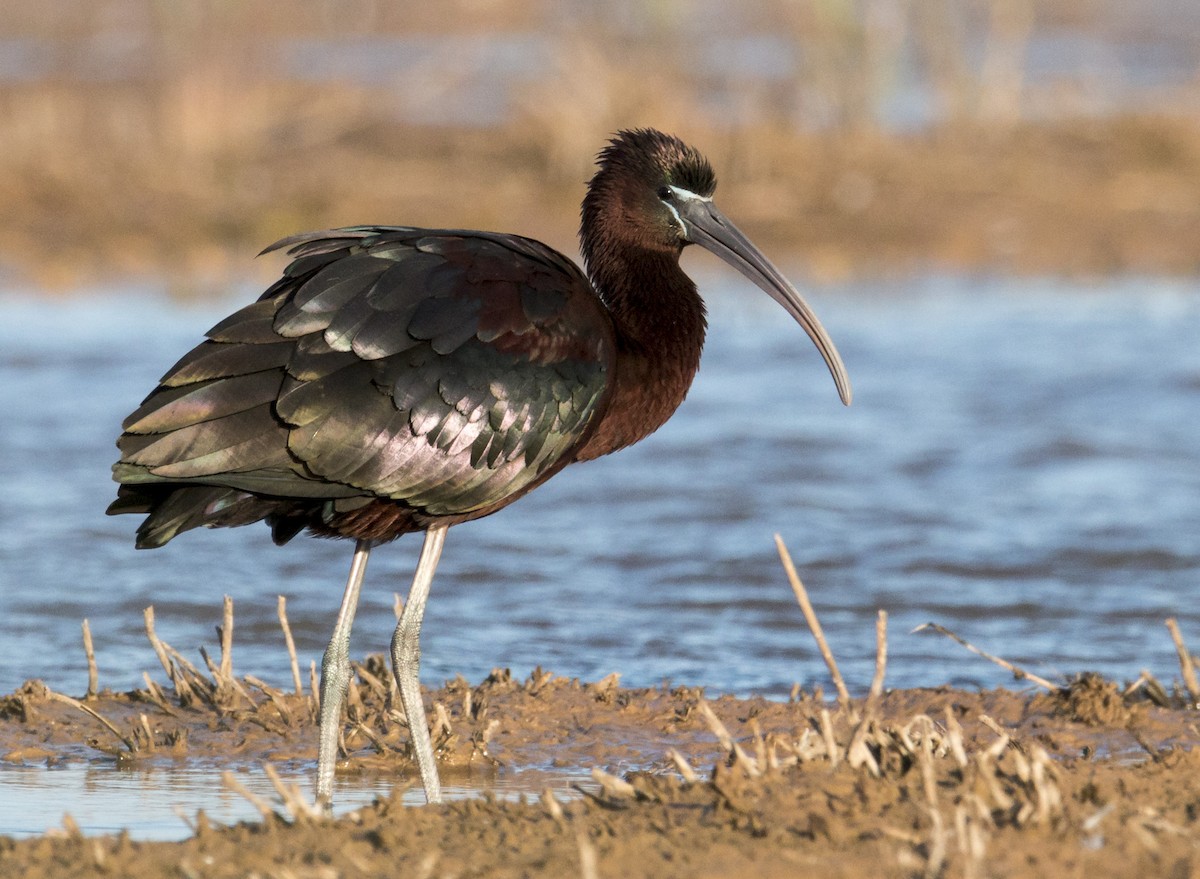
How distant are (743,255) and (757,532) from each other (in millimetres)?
3038

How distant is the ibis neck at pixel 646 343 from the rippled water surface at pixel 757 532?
152cm

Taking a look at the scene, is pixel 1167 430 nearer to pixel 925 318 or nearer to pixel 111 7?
pixel 925 318

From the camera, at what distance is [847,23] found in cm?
1708

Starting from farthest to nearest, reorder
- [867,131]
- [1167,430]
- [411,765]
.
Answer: [867,131]
[1167,430]
[411,765]

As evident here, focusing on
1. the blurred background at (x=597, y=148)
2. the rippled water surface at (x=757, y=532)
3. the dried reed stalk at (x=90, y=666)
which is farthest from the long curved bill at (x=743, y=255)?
the blurred background at (x=597, y=148)

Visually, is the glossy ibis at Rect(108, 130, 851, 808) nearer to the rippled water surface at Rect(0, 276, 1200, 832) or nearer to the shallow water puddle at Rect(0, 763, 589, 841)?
the shallow water puddle at Rect(0, 763, 589, 841)

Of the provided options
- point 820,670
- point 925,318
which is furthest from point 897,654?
point 925,318

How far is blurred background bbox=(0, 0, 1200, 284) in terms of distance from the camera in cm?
1521

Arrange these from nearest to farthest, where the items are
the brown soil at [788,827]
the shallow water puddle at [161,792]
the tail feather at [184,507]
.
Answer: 1. the brown soil at [788,827]
2. the shallow water puddle at [161,792]
3. the tail feather at [184,507]

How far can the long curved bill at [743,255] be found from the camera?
618cm

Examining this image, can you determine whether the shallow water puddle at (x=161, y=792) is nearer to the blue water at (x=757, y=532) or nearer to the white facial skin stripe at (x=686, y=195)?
the blue water at (x=757, y=532)

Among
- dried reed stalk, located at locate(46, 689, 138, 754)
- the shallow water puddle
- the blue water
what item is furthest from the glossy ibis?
the blue water

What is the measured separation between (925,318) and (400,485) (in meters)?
8.46

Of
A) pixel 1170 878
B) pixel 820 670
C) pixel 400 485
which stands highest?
pixel 400 485
